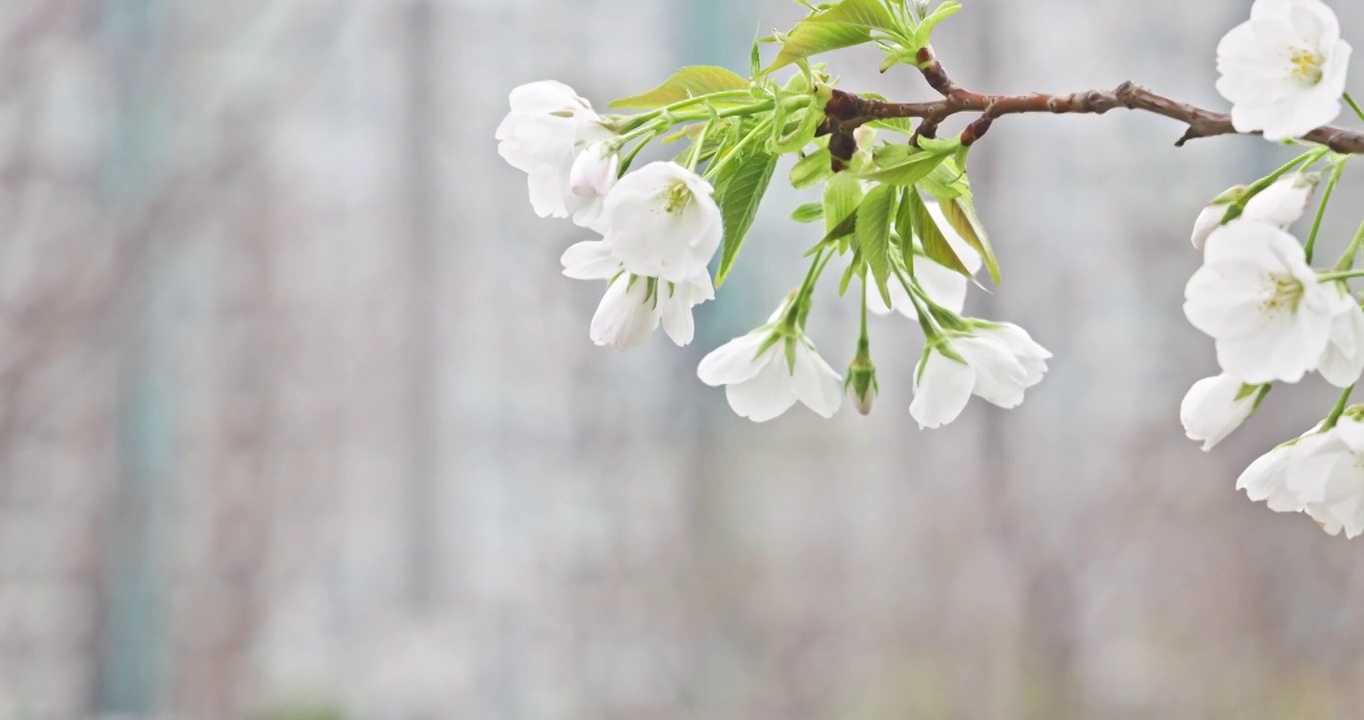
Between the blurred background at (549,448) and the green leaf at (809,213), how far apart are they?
153 centimetres

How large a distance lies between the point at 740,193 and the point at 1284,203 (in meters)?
0.13

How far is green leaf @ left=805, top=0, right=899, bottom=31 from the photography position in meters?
0.32

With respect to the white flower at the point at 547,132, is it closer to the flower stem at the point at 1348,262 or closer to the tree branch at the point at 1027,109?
the tree branch at the point at 1027,109

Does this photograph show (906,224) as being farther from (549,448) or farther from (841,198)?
(549,448)

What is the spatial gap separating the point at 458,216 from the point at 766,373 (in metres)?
1.63

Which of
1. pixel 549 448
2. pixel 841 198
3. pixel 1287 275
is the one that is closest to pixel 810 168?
pixel 841 198

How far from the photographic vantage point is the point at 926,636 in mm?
1999

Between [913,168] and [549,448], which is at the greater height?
[913,168]

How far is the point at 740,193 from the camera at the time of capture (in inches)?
13.0

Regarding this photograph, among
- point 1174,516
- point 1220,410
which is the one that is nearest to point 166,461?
point 1174,516

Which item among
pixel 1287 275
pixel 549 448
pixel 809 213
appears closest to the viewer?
pixel 1287 275

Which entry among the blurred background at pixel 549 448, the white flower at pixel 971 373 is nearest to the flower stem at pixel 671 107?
the white flower at pixel 971 373

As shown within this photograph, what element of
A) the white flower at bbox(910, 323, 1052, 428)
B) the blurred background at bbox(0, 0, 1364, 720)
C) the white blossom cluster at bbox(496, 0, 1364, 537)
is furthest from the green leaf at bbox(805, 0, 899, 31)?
the blurred background at bbox(0, 0, 1364, 720)

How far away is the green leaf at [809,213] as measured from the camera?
362 mm
